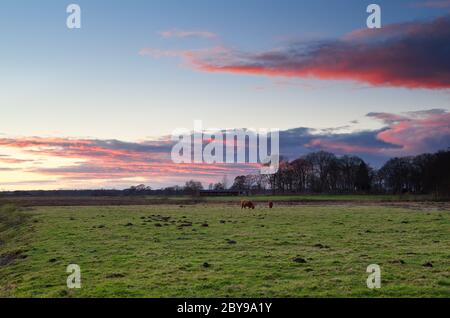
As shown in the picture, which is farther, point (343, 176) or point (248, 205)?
point (343, 176)

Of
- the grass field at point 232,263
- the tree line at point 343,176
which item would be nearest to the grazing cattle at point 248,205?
the grass field at point 232,263

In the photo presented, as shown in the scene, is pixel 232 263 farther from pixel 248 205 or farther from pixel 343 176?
pixel 343 176

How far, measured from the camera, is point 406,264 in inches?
653

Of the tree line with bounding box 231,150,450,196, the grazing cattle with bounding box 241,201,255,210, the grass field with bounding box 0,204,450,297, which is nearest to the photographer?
the grass field with bounding box 0,204,450,297

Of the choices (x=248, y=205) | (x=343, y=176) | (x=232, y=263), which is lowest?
(x=248, y=205)

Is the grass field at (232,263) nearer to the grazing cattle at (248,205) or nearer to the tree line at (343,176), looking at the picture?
the grazing cattle at (248,205)

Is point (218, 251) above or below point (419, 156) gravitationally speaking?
below

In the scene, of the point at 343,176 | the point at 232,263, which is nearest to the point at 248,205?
the point at 232,263

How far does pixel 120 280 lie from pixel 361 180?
13705 cm

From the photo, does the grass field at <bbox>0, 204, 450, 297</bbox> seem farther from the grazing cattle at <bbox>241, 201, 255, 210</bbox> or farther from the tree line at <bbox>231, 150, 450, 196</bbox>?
the tree line at <bbox>231, 150, 450, 196</bbox>

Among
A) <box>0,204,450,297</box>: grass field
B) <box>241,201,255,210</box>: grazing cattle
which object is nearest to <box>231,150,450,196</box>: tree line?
<box>241,201,255,210</box>: grazing cattle

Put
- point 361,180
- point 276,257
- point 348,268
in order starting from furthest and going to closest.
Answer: point 361,180 → point 276,257 → point 348,268
